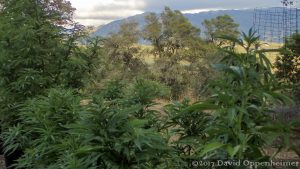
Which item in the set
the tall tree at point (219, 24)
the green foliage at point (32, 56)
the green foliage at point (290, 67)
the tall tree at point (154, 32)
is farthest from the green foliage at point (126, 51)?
the green foliage at point (32, 56)

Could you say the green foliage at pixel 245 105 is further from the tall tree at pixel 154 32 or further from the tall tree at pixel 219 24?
the tall tree at pixel 219 24

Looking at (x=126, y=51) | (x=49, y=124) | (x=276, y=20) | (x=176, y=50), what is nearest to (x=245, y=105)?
(x=49, y=124)

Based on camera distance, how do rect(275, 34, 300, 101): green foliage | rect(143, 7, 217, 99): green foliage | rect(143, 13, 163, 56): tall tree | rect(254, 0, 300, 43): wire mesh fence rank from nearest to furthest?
1. rect(275, 34, 300, 101): green foliage
2. rect(254, 0, 300, 43): wire mesh fence
3. rect(143, 7, 217, 99): green foliage
4. rect(143, 13, 163, 56): tall tree

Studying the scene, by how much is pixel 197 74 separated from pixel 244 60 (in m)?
21.1

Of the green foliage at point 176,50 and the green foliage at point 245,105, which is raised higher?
the green foliage at point 245,105

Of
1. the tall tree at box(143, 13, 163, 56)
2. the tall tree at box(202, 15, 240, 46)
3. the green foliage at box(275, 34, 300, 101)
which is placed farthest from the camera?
the tall tree at box(202, 15, 240, 46)

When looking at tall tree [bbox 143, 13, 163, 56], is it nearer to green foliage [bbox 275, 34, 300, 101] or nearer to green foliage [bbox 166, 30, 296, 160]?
green foliage [bbox 275, 34, 300, 101]

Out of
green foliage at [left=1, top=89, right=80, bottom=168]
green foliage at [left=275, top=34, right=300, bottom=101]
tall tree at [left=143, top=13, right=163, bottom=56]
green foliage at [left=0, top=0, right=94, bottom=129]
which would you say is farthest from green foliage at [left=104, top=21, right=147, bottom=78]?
green foliage at [left=1, top=89, right=80, bottom=168]

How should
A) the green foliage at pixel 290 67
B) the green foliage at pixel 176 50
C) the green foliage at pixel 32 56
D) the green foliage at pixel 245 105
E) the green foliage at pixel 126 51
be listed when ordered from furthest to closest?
the green foliage at pixel 126 51 < the green foliage at pixel 176 50 < the green foliage at pixel 290 67 < the green foliage at pixel 32 56 < the green foliage at pixel 245 105

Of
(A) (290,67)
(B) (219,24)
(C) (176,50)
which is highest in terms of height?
(B) (219,24)

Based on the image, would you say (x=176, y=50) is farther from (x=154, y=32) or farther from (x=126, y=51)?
(x=126, y=51)

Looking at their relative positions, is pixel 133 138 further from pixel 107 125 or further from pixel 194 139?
pixel 194 139

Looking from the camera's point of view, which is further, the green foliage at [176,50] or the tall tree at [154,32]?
the tall tree at [154,32]

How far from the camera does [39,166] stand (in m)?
3.06
